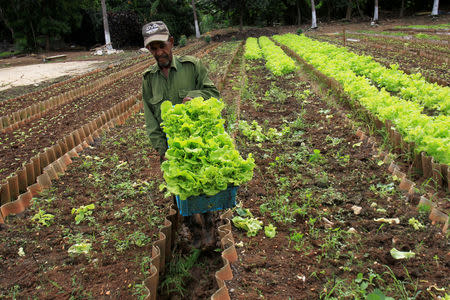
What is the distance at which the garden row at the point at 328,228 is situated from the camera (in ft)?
8.70

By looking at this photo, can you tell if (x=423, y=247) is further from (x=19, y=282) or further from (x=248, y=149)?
(x=19, y=282)

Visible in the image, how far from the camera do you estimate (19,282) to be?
303cm

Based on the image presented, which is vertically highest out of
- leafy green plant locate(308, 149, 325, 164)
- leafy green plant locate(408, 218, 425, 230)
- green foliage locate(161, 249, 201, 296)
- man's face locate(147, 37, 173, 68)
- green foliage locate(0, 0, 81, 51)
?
green foliage locate(0, 0, 81, 51)

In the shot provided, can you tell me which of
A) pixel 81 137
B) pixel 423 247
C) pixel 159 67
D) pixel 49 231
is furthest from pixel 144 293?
pixel 81 137

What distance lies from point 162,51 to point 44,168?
2936mm

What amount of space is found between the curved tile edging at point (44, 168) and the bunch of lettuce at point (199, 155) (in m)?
2.54

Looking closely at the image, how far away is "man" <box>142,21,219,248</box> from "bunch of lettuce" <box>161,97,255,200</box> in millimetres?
323

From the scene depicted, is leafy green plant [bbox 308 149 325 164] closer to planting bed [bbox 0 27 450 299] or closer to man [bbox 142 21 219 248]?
planting bed [bbox 0 27 450 299]

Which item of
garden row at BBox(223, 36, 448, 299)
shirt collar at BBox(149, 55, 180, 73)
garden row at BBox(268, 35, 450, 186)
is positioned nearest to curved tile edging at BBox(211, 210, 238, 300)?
garden row at BBox(223, 36, 448, 299)

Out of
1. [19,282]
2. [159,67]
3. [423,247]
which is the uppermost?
[159,67]

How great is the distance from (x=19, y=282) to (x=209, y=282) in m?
1.73

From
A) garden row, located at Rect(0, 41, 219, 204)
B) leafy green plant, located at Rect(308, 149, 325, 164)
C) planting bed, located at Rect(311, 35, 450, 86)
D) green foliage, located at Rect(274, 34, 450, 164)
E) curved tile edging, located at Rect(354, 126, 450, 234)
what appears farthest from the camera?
planting bed, located at Rect(311, 35, 450, 86)

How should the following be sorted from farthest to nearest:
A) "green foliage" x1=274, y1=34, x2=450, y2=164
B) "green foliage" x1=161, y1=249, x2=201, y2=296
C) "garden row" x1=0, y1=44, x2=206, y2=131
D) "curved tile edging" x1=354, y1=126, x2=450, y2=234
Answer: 1. "garden row" x1=0, y1=44, x2=206, y2=131
2. "green foliage" x1=274, y1=34, x2=450, y2=164
3. "curved tile edging" x1=354, y1=126, x2=450, y2=234
4. "green foliage" x1=161, y1=249, x2=201, y2=296

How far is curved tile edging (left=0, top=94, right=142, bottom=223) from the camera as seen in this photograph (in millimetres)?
4215
